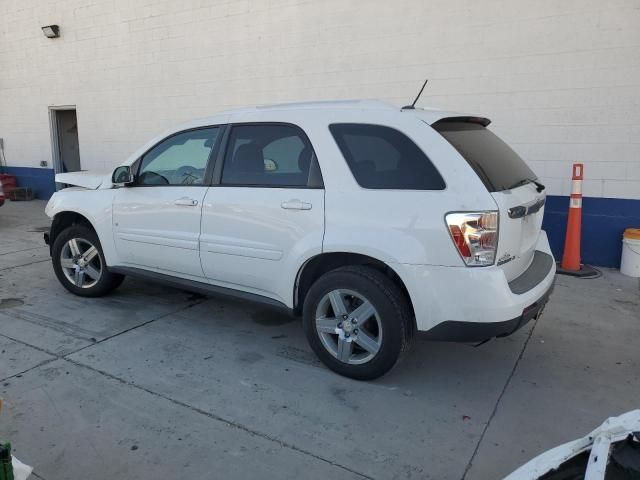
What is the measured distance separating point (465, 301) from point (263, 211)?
1.53 m

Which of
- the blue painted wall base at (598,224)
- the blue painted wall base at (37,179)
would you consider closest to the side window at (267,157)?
the blue painted wall base at (598,224)

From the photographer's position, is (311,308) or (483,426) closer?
(483,426)

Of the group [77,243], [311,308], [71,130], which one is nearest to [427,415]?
[311,308]

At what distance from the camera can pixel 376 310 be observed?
11.1 feet

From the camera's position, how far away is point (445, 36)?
6.86 m

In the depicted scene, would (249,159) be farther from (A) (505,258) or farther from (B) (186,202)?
(A) (505,258)

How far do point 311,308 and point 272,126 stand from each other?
137cm

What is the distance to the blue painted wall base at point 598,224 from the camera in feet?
20.6

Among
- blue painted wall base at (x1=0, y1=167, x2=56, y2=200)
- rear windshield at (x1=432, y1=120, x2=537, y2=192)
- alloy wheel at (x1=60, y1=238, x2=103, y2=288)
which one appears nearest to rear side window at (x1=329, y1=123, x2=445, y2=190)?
rear windshield at (x1=432, y1=120, x2=537, y2=192)

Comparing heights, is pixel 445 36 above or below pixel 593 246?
above

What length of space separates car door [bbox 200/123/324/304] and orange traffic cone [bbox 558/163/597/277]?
3923mm

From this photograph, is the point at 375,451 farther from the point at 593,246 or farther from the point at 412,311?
the point at 593,246

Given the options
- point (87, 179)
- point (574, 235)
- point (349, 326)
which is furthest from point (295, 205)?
point (574, 235)

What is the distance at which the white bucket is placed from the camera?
6.02 metres
